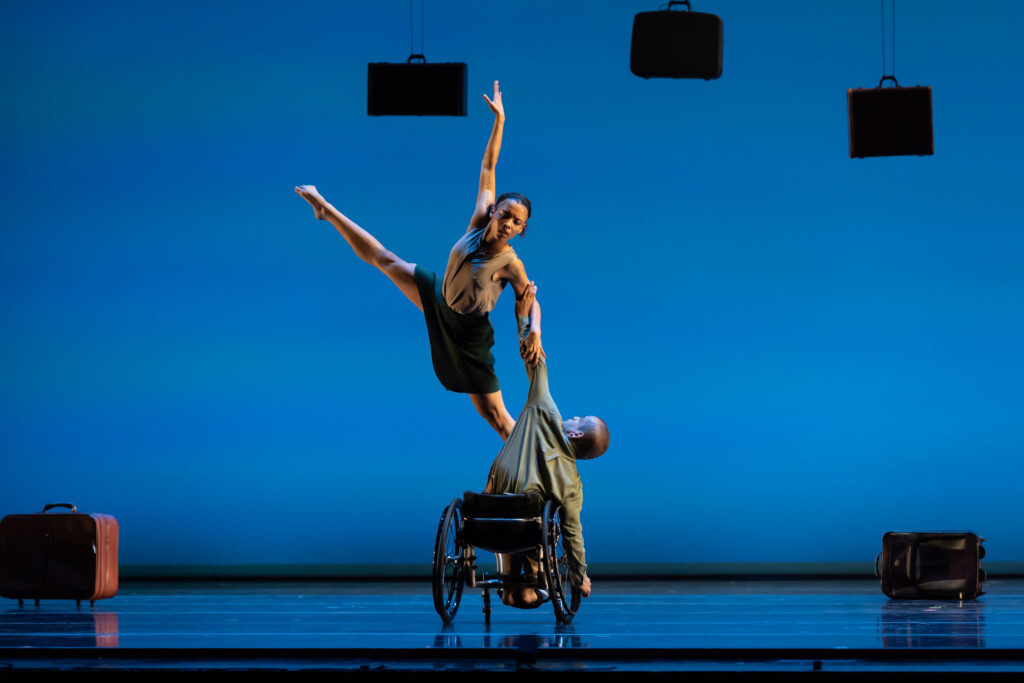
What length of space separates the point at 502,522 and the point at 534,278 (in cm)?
318

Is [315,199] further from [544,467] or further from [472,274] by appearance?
[544,467]

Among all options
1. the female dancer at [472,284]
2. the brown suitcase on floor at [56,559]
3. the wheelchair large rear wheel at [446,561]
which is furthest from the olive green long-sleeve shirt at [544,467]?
the brown suitcase on floor at [56,559]

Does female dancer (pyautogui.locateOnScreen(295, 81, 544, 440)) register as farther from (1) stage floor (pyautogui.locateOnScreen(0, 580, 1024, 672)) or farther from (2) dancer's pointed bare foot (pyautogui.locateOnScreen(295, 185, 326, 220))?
(1) stage floor (pyautogui.locateOnScreen(0, 580, 1024, 672))

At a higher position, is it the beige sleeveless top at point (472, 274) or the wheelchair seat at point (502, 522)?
the beige sleeveless top at point (472, 274)

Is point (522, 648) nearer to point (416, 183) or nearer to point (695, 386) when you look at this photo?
point (695, 386)

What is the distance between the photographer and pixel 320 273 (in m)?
7.30

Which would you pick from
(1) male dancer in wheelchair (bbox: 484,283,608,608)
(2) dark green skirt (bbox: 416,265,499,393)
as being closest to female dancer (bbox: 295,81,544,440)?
(2) dark green skirt (bbox: 416,265,499,393)

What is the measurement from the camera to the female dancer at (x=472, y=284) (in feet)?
16.4

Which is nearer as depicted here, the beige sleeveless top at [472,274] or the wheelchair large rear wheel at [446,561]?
the wheelchair large rear wheel at [446,561]

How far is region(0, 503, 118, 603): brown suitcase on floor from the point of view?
583cm

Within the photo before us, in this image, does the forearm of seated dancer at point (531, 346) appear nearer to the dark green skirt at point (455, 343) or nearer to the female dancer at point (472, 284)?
the female dancer at point (472, 284)

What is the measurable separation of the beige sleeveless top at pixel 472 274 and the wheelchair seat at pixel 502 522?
3.58 ft

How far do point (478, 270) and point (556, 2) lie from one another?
9.87ft
